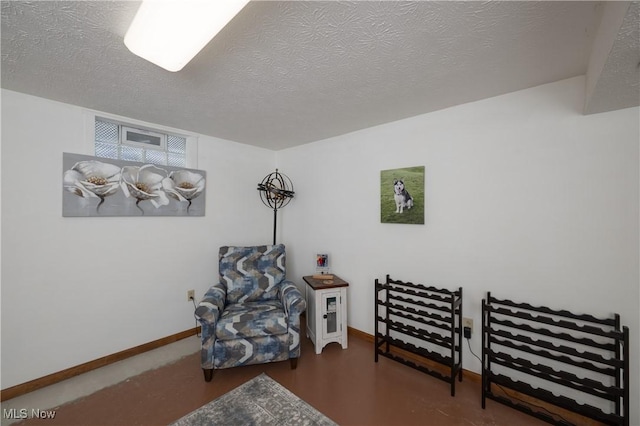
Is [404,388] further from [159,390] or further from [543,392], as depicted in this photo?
[159,390]

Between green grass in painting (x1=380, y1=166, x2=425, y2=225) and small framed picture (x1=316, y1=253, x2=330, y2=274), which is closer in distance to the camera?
green grass in painting (x1=380, y1=166, x2=425, y2=225)

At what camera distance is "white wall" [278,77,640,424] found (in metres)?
1.49

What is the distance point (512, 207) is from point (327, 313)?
1.82 m

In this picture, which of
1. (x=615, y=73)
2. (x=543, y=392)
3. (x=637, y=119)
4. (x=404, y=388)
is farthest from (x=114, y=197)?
(x=637, y=119)

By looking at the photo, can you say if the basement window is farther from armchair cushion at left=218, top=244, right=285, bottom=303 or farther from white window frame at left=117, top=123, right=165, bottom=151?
armchair cushion at left=218, top=244, right=285, bottom=303

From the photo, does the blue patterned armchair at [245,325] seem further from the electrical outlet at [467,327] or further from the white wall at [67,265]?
the electrical outlet at [467,327]

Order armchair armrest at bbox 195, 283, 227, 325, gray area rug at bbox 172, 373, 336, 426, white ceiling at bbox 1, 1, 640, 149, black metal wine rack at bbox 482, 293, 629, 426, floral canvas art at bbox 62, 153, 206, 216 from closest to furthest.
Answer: white ceiling at bbox 1, 1, 640, 149 < black metal wine rack at bbox 482, 293, 629, 426 < gray area rug at bbox 172, 373, 336, 426 < armchair armrest at bbox 195, 283, 227, 325 < floral canvas art at bbox 62, 153, 206, 216

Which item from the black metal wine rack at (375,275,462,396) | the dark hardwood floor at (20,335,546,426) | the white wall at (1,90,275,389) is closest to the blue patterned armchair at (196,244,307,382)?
the dark hardwood floor at (20,335,546,426)

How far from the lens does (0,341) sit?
1.78 metres

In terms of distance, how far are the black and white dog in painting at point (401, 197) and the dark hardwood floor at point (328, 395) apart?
1453 millimetres

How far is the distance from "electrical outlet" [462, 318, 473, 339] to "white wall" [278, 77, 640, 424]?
5 centimetres

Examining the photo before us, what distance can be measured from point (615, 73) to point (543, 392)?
73.6 inches

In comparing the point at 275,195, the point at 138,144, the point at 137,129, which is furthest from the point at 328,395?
the point at 137,129

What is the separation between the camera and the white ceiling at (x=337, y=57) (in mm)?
1075
